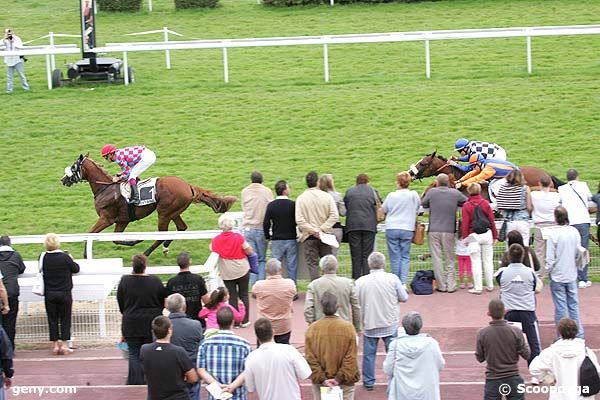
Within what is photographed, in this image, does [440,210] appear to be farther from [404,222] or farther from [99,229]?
[99,229]

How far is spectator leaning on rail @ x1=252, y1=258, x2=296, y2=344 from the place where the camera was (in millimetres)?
9977

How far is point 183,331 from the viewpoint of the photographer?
9.05 m

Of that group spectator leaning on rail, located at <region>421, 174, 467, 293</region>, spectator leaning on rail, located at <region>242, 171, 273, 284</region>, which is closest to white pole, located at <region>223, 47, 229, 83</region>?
spectator leaning on rail, located at <region>242, 171, 273, 284</region>

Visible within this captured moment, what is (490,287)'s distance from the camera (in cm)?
1288

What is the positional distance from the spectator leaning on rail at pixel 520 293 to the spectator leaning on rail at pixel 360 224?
279cm

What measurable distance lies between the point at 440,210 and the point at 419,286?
0.83 meters

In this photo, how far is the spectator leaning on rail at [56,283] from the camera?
37.5 feet

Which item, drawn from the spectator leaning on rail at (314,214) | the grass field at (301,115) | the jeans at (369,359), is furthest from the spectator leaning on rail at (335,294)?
the grass field at (301,115)

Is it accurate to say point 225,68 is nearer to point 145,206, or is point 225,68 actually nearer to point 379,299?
point 145,206

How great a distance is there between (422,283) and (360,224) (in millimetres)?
945

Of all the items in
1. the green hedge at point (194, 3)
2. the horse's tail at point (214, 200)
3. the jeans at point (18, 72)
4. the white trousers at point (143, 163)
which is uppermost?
the green hedge at point (194, 3)

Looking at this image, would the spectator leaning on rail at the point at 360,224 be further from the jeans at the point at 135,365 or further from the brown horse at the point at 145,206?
the jeans at the point at 135,365

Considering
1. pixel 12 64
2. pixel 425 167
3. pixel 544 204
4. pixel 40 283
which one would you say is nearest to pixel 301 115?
pixel 425 167

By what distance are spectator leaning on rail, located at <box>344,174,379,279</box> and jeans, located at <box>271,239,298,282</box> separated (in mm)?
586
